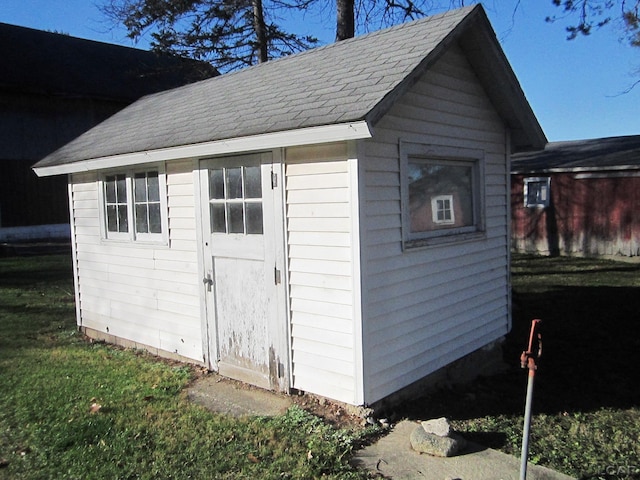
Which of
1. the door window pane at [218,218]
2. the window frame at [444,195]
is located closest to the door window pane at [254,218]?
the door window pane at [218,218]

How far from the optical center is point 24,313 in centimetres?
983

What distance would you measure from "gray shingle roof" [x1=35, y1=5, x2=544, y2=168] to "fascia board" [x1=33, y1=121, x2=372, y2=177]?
5 cm

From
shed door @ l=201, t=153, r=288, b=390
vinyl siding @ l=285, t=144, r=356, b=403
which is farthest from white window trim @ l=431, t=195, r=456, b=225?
shed door @ l=201, t=153, r=288, b=390

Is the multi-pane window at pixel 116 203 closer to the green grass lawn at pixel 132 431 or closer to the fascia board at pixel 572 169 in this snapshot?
the green grass lawn at pixel 132 431

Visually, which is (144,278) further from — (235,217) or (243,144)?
(243,144)

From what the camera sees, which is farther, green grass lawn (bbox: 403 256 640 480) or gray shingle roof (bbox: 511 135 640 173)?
gray shingle roof (bbox: 511 135 640 173)

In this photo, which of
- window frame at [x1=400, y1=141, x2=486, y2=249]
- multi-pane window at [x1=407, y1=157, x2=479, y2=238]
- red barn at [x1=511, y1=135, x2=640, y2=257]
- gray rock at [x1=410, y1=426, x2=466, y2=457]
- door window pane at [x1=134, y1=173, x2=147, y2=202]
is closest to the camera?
gray rock at [x1=410, y1=426, x2=466, y2=457]

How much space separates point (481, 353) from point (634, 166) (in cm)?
1175

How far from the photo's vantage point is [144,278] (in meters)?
7.13

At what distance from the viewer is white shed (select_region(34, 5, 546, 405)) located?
482cm

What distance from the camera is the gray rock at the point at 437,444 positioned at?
4199 mm

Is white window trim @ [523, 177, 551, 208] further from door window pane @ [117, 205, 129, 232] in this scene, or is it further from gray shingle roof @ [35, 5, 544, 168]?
door window pane @ [117, 205, 129, 232]

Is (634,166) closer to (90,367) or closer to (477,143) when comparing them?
(477,143)

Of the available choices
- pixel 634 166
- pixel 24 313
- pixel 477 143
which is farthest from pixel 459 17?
pixel 634 166
